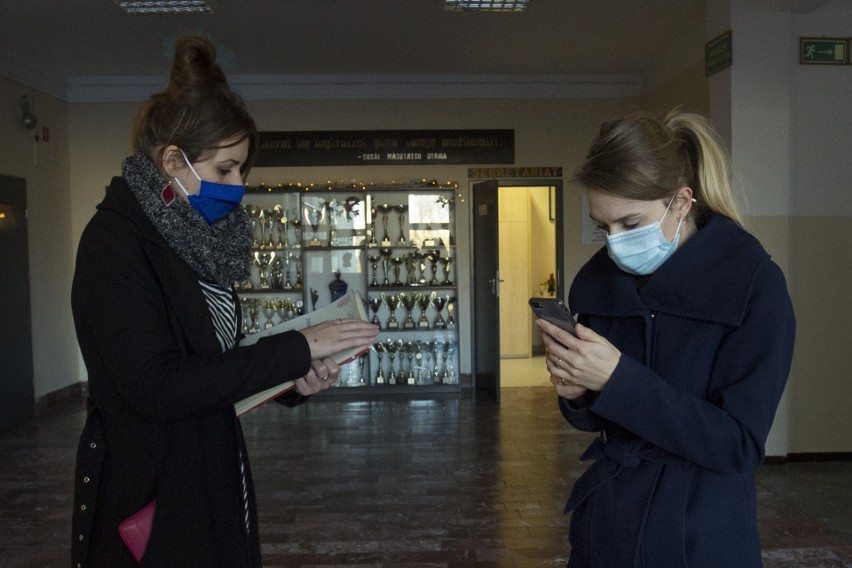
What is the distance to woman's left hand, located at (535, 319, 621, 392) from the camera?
1319 mm

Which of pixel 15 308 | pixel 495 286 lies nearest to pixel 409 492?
pixel 495 286

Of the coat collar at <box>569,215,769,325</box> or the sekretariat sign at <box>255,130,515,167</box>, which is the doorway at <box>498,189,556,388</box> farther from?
the coat collar at <box>569,215,769,325</box>

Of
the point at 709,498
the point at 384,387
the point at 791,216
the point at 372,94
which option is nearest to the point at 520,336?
the point at 384,387

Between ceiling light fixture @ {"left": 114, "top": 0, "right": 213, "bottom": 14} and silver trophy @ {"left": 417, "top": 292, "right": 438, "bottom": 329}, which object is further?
silver trophy @ {"left": 417, "top": 292, "right": 438, "bottom": 329}

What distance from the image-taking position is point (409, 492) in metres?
4.60

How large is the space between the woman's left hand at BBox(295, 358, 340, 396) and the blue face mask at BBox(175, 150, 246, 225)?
0.40 metres

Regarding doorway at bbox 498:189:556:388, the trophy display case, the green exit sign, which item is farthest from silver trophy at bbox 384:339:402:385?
the green exit sign

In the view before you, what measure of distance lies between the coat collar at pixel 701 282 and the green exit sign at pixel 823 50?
4.31 meters

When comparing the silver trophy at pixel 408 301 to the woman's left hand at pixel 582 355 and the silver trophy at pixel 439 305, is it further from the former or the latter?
the woman's left hand at pixel 582 355

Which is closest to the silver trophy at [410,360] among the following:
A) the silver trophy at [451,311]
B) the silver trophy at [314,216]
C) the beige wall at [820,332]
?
the silver trophy at [451,311]

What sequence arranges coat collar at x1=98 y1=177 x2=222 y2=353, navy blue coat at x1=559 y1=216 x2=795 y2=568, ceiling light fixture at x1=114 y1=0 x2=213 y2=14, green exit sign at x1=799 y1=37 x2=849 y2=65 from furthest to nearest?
ceiling light fixture at x1=114 y1=0 x2=213 y2=14 < green exit sign at x1=799 y1=37 x2=849 y2=65 < coat collar at x1=98 y1=177 x2=222 y2=353 < navy blue coat at x1=559 y1=216 x2=795 y2=568

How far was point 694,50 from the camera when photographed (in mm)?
6574

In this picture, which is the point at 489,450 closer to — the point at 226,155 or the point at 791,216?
the point at 791,216

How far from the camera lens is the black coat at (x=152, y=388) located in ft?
4.21
